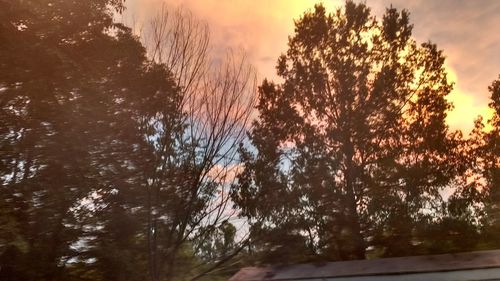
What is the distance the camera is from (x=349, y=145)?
1798 cm

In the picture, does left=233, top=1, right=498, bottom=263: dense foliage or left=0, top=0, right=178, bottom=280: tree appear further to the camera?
left=233, top=1, right=498, bottom=263: dense foliage

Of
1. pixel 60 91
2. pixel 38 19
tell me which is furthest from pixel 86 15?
pixel 60 91

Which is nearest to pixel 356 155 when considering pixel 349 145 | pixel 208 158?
pixel 349 145

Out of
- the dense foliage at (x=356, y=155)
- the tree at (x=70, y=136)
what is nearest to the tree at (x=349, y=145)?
the dense foliage at (x=356, y=155)

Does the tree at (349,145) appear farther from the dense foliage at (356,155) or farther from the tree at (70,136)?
the tree at (70,136)

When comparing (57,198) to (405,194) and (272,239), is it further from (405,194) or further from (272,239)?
(405,194)

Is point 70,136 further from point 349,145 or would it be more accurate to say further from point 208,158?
point 349,145

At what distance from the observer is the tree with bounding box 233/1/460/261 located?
1652 cm

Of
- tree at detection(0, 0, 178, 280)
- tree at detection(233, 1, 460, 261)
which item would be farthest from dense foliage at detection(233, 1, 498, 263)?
tree at detection(0, 0, 178, 280)

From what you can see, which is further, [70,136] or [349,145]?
[349,145]

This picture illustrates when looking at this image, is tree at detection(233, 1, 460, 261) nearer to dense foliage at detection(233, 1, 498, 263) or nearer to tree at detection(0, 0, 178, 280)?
dense foliage at detection(233, 1, 498, 263)

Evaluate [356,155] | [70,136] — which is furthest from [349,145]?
[70,136]

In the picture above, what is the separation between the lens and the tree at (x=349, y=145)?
54.2ft

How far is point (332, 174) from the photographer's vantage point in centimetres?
1736
